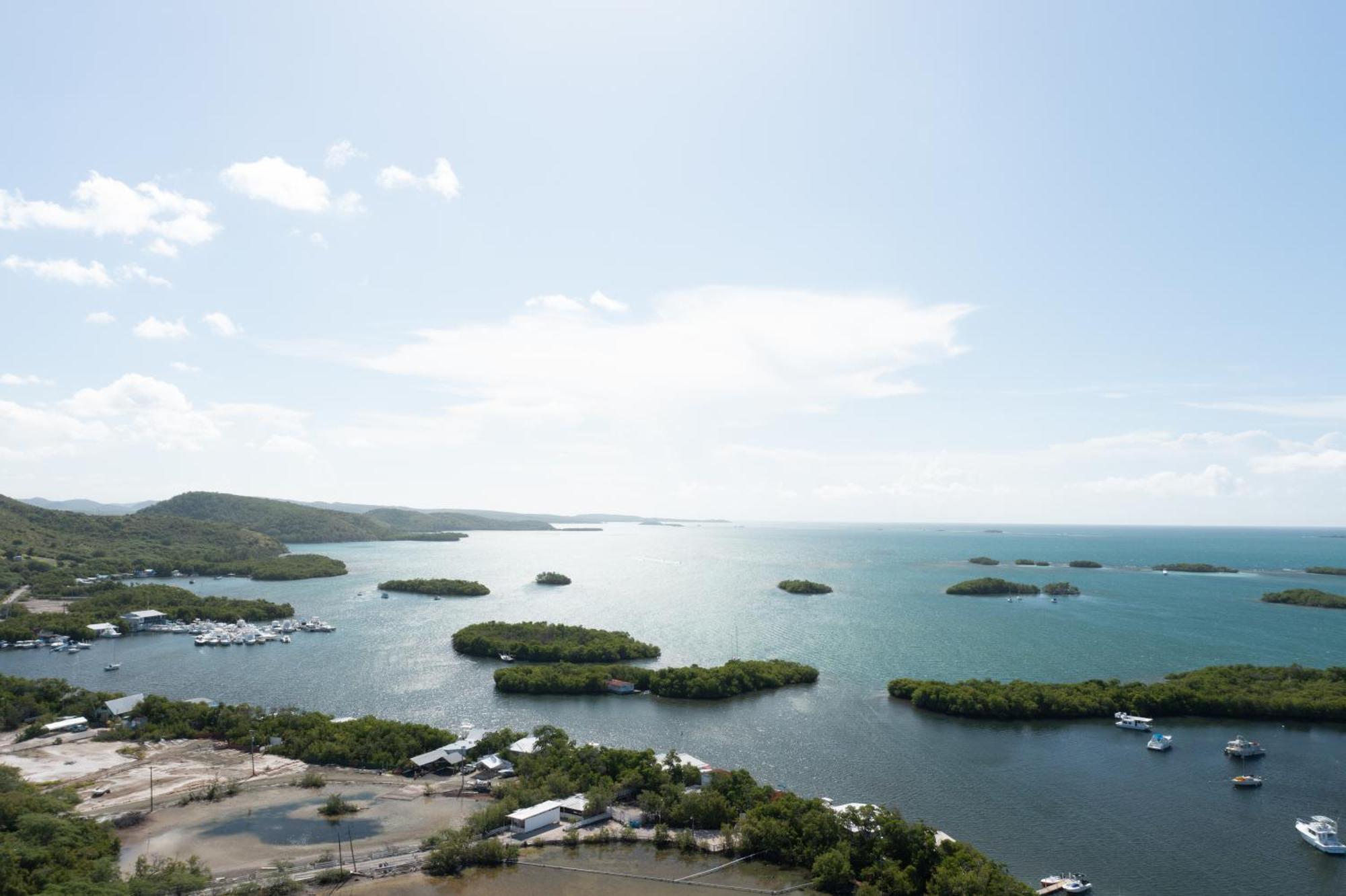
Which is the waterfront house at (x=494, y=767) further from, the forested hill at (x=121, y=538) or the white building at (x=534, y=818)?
the forested hill at (x=121, y=538)

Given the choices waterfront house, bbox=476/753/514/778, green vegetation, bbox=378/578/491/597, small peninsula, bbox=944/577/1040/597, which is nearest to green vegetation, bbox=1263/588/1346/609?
small peninsula, bbox=944/577/1040/597

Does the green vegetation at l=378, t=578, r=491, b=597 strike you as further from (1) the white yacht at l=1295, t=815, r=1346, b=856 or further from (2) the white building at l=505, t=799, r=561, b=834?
(1) the white yacht at l=1295, t=815, r=1346, b=856

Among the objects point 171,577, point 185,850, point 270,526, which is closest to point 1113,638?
point 185,850

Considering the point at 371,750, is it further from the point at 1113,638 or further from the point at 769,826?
the point at 1113,638

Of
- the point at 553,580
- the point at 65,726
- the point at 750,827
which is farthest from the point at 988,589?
the point at 65,726

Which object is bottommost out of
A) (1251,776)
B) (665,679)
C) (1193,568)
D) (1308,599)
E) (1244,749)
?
(1251,776)

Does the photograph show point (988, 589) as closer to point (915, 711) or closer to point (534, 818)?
point (915, 711)

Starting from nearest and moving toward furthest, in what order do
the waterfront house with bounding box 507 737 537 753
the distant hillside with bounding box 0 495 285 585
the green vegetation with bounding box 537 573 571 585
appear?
1. the waterfront house with bounding box 507 737 537 753
2. the distant hillside with bounding box 0 495 285 585
3. the green vegetation with bounding box 537 573 571 585
